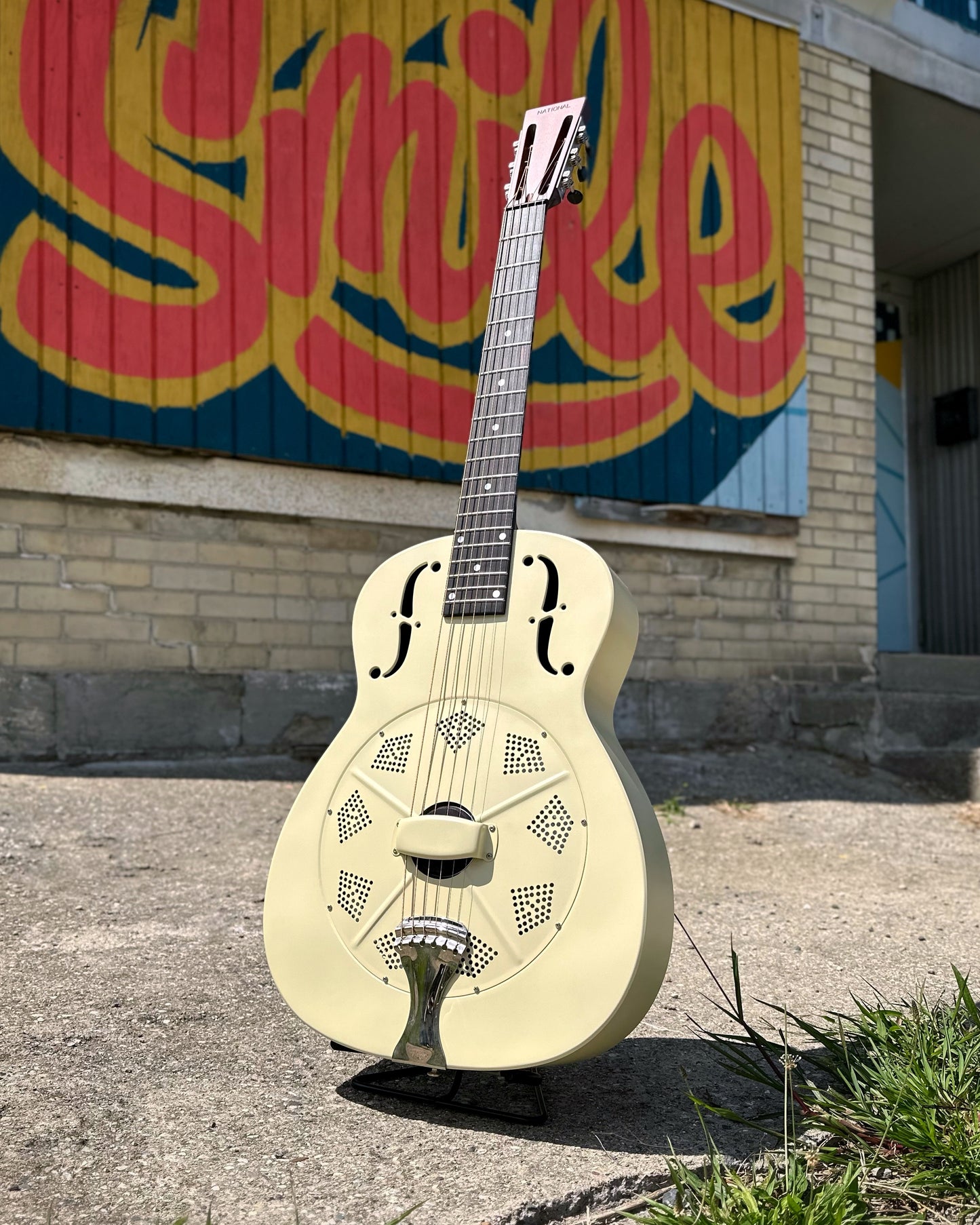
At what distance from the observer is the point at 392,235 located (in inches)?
192

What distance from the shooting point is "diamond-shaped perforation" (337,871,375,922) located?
1791mm

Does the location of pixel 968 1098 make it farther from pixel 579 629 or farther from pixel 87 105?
pixel 87 105

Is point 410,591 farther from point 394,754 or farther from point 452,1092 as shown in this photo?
point 452,1092

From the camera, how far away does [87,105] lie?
168 inches

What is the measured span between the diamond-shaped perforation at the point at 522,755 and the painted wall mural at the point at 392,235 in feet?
9.73

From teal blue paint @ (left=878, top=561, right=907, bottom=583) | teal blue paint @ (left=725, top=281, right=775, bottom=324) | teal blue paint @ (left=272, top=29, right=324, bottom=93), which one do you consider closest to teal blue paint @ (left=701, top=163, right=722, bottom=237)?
teal blue paint @ (left=725, top=281, right=775, bottom=324)

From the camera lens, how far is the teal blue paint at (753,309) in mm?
5766

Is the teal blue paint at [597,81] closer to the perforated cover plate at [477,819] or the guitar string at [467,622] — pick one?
the guitar string at [467,622]

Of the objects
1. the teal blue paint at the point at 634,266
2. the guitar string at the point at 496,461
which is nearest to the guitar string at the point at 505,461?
the guitar string at the point at 496,461

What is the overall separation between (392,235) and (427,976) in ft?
12.8

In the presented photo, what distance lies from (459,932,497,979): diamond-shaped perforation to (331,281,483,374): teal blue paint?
11.3 feet

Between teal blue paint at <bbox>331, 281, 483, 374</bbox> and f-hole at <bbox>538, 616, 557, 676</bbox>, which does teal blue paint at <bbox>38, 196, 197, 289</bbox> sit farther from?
f-hole at <bbox>538, 616, 557, 676</bbox>

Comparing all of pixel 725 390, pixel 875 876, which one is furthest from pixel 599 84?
pixel 875 876

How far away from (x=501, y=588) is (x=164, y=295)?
3.08 metres
